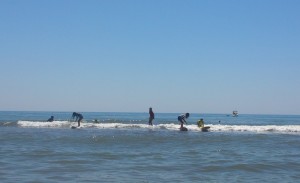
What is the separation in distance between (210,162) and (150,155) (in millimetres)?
3179

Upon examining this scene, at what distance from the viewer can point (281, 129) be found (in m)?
38.1

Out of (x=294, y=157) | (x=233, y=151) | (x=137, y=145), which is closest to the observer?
(x=294, y=157)

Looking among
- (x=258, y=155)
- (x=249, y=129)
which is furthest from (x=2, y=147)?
(x=249, y=129)

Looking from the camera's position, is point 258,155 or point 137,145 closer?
point 258,155

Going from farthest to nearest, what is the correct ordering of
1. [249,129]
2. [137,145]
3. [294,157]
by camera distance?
[249,129] < [137,145] < [294,157]

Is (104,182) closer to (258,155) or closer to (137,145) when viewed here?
(258,155)

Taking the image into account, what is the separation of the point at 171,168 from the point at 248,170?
2587 mm

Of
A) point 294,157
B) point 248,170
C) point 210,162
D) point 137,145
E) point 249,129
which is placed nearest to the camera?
point 248,170

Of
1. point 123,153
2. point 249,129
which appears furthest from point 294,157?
point 249,129

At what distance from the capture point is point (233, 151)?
19609mm

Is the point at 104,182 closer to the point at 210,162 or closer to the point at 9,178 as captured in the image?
the point at 9,178

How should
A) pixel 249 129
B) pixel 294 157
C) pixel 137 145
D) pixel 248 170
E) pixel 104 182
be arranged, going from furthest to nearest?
1. pixel 249 129
2. pixel 137 145
3. pixel 294 157
4. pixel 248 170
5. pixel 104 182

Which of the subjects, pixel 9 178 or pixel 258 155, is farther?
pixel 258 155

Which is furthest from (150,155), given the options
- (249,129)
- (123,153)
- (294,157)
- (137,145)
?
(249,129)
